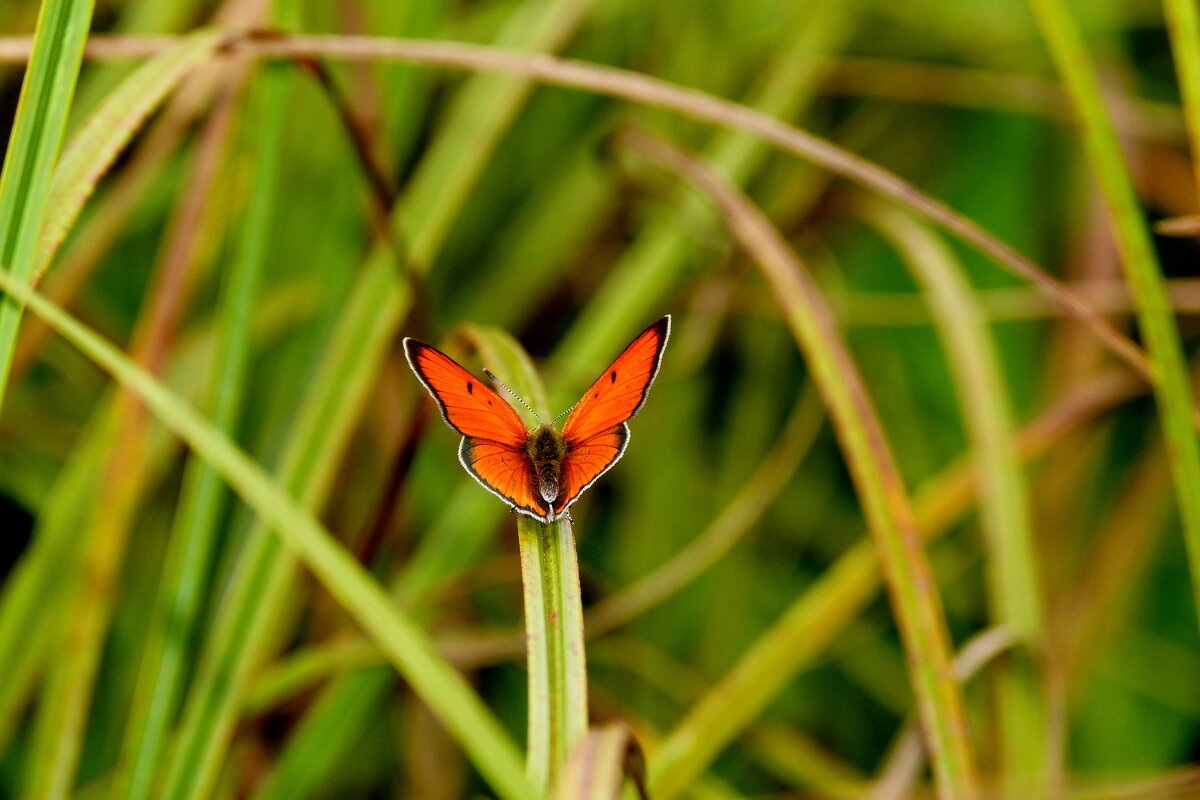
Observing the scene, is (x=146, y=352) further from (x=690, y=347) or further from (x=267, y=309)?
(x=690, y=347)

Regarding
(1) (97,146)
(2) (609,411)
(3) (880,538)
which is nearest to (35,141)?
(1) (97,146)

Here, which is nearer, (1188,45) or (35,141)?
(35,141)

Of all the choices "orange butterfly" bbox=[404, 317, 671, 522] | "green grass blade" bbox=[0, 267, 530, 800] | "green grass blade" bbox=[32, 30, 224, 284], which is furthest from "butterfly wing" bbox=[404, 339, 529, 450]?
"green grass blade" bbox=[32, 30, 224, 284]

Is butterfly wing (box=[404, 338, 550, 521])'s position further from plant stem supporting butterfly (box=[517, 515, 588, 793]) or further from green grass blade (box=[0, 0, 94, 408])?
green grass blade (box=[0, 0, 94, 408])

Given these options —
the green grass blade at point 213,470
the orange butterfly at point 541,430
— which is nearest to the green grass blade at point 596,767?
the orange butterfly at point 541,430

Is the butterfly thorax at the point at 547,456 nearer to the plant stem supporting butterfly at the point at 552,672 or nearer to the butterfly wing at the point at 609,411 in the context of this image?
the butterfly wing at the point at 609,411

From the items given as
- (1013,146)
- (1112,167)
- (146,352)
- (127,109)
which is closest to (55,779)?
(146,352)

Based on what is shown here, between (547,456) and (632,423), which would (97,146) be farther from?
(632,423)
